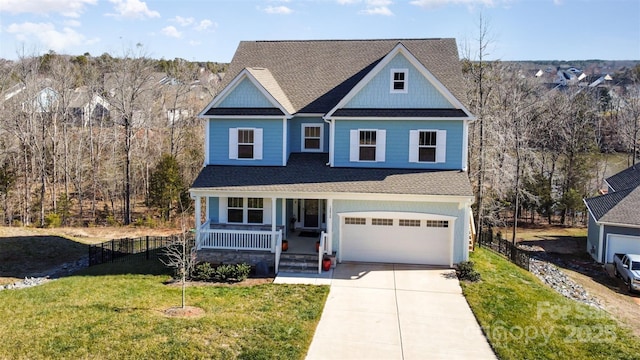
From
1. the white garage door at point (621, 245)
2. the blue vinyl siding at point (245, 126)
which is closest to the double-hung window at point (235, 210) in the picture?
the blue vinyl siding at point (245, 126)

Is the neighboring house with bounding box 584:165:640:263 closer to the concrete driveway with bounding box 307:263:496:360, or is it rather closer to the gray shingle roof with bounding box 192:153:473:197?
the gray shingle roof with bounding box 192:153:473:197

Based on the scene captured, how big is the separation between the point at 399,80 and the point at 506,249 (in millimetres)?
11515

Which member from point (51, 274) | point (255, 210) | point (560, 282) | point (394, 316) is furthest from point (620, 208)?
point (51, 274)

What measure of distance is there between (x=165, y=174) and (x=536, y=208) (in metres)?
28.1

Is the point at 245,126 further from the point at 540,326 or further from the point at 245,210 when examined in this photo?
the point at 540,326

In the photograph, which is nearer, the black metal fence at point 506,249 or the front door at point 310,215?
the front door at point 310,215

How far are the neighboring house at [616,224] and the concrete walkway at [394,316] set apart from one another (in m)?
13.4

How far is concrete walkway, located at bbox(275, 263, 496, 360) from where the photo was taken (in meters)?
11.7

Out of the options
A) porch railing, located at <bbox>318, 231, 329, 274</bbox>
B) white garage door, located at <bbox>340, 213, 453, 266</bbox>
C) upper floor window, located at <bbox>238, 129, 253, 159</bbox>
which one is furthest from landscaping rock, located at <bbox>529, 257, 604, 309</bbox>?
upper floor window, located at <bbox>238, 129, 253, 159</bbox>

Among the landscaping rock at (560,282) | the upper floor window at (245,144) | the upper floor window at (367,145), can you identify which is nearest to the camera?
the landscaping rock at (560,282)

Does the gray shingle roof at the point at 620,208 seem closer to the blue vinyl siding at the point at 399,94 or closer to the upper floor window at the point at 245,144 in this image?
the blue vinyl siding at the point at 399,94

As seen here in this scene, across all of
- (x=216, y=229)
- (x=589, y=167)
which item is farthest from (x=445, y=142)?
(x=589, y=167)

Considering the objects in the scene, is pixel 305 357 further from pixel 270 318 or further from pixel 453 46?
pixel 453 46

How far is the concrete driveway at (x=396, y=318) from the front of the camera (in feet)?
38.3
